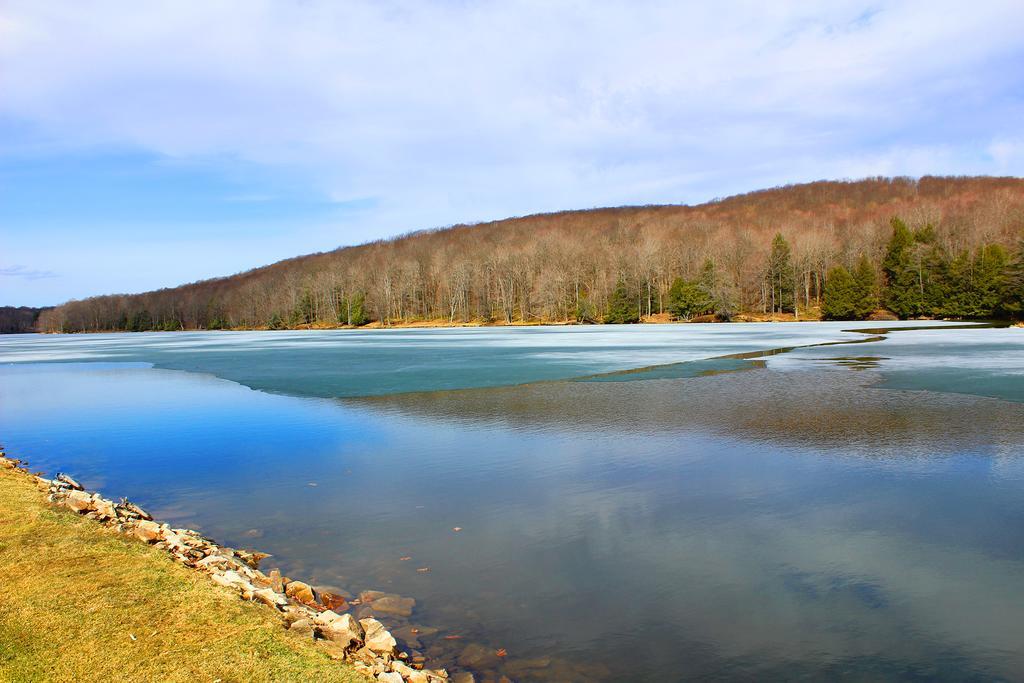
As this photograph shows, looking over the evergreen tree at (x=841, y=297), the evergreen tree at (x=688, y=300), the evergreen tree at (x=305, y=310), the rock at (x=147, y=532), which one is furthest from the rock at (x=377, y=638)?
the evergreen tree at (x=305, y=310)

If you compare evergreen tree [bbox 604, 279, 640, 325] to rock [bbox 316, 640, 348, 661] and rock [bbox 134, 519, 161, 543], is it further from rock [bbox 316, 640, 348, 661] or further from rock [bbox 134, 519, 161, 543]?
rock [bbox 316, 640, 348, 661]

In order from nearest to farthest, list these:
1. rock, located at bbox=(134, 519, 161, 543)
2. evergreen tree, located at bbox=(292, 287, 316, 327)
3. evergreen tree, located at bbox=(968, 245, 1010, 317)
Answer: rock, located at bbox=(134, 519, 161, 543), evergreen tree, located at bbox=(968, 245, 1010, 317), evergreen tree, located at bbox=(292, 287, 316, 327)

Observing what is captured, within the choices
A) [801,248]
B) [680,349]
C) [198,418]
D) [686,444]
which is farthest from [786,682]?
[801,248]

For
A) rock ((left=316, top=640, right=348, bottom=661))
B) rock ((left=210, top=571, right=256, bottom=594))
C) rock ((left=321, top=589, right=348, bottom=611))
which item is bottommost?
rock ((left=321, top=589, right=348, bottom=611))

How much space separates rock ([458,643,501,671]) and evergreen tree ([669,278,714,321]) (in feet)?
274

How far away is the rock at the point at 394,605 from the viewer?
18.5ft

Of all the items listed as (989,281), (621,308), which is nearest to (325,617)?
(989,281)

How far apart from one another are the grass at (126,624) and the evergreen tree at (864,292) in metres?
88.3

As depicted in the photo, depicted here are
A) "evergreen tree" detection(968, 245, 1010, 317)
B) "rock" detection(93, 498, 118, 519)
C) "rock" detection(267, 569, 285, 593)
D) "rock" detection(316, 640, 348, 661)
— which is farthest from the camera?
"evergreen tree" detection(968, 245, 1010, 317)

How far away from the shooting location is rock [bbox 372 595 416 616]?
5.65 meters

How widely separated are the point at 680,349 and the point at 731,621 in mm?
30574

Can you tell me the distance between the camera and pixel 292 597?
19.0 feet

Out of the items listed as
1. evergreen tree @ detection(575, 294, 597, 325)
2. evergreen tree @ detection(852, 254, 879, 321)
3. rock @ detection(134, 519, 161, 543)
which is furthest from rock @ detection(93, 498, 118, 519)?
evergreen tree @ detection(575, 294, 597, 325)

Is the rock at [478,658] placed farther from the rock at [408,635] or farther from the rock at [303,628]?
the rock at [303,628]
